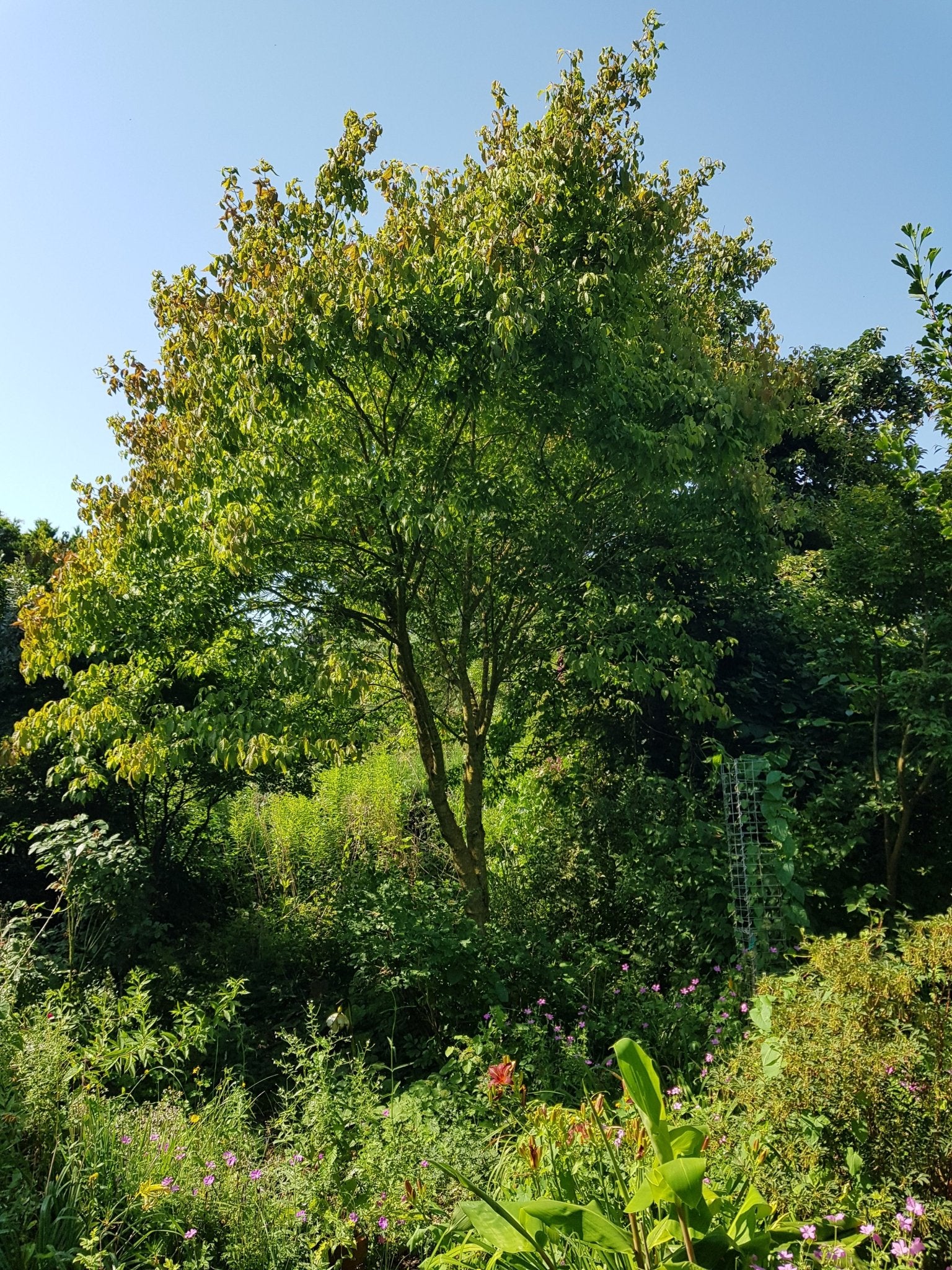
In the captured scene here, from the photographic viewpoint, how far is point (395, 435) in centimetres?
487

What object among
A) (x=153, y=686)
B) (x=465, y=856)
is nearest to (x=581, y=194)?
(x=153, y=686)

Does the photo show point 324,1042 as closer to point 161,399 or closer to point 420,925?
point 420,925

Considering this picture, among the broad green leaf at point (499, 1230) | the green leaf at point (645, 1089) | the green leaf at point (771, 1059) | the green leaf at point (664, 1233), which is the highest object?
the green leaf at point (645, 1089)

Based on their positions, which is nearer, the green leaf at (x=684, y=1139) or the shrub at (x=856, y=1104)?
the green leaf at (x=684, y=1139)

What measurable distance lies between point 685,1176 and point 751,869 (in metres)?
3.15

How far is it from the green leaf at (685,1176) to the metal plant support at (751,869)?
8.84 feet

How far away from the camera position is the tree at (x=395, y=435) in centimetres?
421

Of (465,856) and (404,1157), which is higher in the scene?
(465,856)

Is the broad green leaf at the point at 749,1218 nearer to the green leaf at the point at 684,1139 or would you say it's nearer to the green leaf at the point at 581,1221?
the green leaf at the point at 684,1139

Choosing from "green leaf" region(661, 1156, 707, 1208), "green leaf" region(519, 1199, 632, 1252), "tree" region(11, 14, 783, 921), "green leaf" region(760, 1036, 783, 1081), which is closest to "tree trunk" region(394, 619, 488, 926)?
"tree" region(11, 14, 783, 921)

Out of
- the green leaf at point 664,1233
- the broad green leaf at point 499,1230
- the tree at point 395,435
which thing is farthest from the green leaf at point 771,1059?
the tree at point 395,435

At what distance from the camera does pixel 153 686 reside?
4.71m

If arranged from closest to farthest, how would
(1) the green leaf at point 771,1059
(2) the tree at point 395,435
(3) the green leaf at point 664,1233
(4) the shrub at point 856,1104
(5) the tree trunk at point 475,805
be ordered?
1. (3) the green leaf at point 664,1233
2. (4) the shrub at point 856,1104
3. (1) the green leaf at point 771,1059
4. (2) the tree at point 395,435
5. (5) the tree trunk at point 475,805

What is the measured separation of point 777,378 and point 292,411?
652 cm
